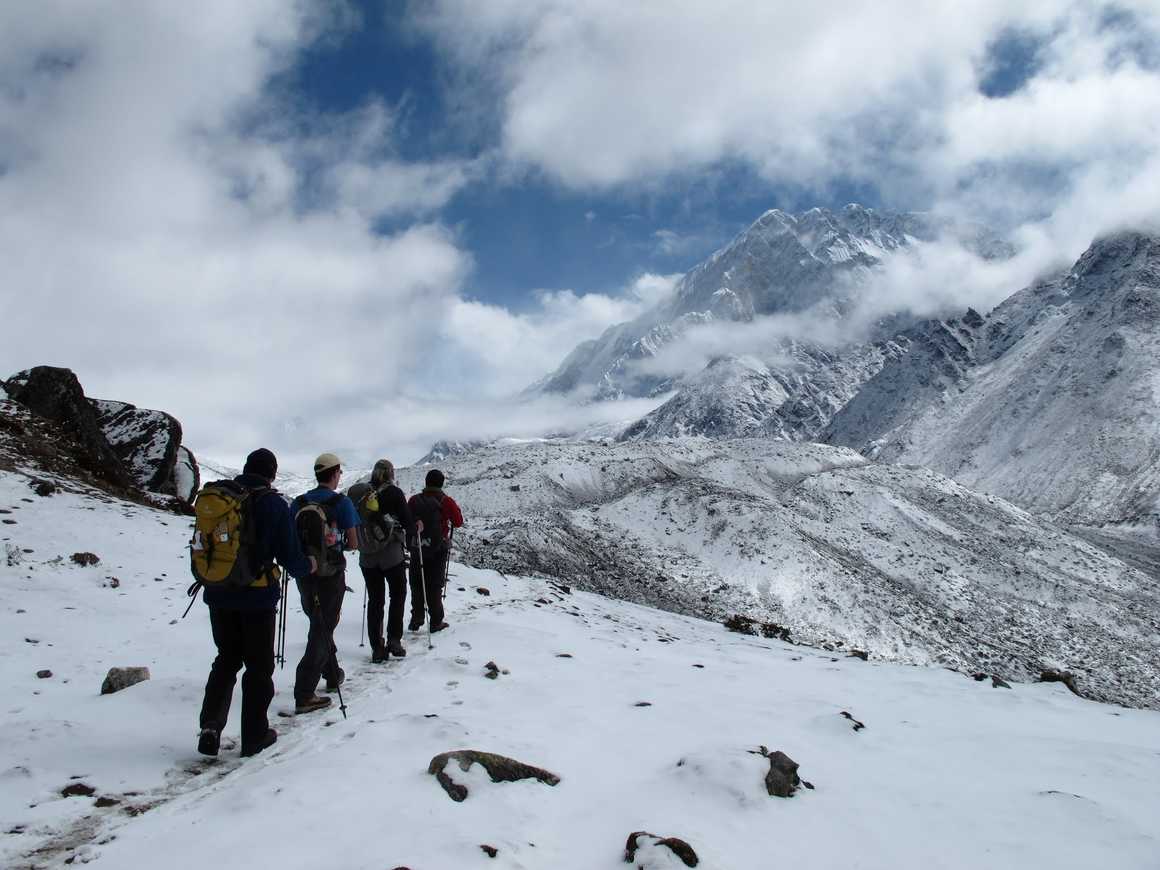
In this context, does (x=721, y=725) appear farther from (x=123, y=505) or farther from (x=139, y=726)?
(x=123, y=505)

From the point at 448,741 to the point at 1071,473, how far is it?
115885 millimetres

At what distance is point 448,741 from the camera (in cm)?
610

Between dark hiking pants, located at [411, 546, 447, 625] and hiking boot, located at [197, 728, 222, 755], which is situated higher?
dark hiking pants, located at [411, 546, 447, 625]

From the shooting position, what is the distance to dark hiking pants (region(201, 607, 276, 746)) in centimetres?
656

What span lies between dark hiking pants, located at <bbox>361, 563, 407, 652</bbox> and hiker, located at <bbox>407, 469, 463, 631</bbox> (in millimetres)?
1345

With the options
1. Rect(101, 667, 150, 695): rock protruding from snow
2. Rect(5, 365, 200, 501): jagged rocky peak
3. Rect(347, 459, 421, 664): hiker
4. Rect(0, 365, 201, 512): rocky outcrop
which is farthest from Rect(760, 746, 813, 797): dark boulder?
Rect(5, 365, 200, 501): jagged rocky peak

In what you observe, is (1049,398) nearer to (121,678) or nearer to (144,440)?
(144,440)

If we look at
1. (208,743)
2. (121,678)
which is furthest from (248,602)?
(121,678)

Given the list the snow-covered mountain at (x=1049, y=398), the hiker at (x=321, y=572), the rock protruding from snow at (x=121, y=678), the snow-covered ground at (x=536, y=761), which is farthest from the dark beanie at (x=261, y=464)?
the snow-covered mountain at (x=1049, y=398)

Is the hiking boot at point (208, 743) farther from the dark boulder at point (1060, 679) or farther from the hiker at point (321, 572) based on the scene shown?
the dark boulder at point (1060, 679)

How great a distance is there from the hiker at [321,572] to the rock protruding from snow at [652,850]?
16.2 ft

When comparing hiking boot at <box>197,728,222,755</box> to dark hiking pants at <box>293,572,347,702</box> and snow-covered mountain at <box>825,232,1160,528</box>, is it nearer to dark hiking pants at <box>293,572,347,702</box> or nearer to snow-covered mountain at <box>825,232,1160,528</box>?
dark hiking pants at <box>293,572,347,702</box>

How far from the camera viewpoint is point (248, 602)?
6.62 metres

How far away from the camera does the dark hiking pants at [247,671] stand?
21.5 ft
